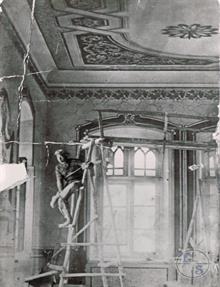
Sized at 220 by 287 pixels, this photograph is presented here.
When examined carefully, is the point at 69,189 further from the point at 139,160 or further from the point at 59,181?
the point at 139,160

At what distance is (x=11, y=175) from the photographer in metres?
2.52

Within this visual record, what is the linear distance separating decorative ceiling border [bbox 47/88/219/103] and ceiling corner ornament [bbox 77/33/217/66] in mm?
127

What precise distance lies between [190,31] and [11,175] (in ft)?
3.44

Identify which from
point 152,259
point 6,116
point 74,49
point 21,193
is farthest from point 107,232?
point 74,49

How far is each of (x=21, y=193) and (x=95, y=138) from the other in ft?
1.40

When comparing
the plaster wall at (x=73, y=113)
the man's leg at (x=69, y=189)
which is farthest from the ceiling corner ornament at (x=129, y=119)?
the man's leg at (x=69, y=189)

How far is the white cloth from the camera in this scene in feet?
8.06

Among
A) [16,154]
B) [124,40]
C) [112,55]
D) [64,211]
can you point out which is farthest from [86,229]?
[124,40]

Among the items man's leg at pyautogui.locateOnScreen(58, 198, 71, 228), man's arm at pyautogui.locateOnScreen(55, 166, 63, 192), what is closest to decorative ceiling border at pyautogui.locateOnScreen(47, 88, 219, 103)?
man's arm at pyautogui.locateOnScreen(55, 166, 63, 192)

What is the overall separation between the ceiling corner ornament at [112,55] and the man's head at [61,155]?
45cm

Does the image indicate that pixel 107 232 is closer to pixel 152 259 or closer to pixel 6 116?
pixel 152 259

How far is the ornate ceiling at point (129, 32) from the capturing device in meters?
2.44

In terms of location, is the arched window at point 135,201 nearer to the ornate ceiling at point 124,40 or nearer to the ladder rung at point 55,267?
the ladder rung at point 55,267

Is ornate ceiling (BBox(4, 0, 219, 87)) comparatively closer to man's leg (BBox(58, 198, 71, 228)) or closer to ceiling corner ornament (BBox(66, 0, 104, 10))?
ceiling corner ornament (BBox(66, 0, 104, 10))
